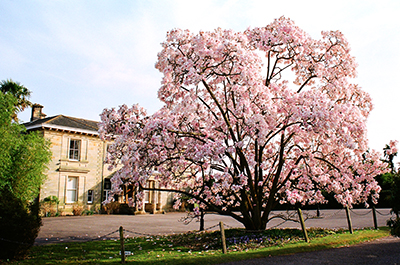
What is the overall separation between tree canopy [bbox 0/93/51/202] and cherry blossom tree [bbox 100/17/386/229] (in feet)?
44.4

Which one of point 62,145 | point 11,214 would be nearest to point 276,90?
point 11,214

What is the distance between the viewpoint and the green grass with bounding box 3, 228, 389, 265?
984cm

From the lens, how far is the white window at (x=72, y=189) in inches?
1281

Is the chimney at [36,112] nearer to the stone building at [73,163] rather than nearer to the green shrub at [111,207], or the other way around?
the stone building at [73,163]

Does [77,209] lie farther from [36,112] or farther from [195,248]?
[195,248]

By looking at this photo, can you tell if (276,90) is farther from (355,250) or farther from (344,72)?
(355,250)

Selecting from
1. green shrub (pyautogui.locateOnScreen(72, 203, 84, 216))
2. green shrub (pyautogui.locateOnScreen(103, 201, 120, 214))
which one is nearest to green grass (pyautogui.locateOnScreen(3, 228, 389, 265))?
green shrub (pyautogui.locateOnScreen(72, 203, 84, 216))

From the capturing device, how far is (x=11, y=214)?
369 inches

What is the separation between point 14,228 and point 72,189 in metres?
24.9

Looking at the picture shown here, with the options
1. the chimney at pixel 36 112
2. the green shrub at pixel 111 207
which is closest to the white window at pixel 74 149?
the green shrub at pixel 111 207

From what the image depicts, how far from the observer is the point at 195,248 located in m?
12.1

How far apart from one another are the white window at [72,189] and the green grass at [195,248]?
20213mm

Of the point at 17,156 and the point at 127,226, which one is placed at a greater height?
the point at 17,156

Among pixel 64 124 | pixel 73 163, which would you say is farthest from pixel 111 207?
pixel 64 124
